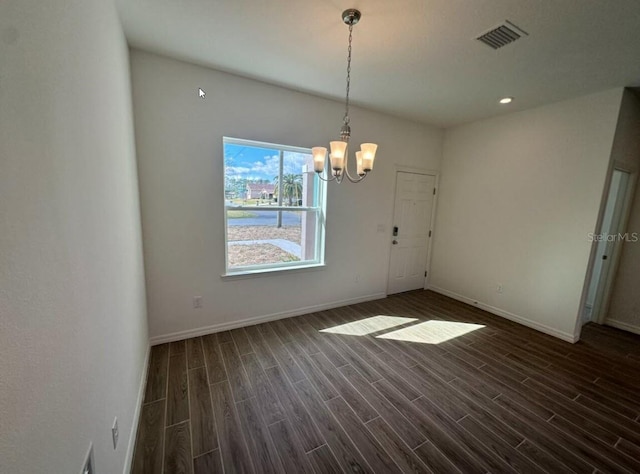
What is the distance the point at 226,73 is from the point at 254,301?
2.54 metres

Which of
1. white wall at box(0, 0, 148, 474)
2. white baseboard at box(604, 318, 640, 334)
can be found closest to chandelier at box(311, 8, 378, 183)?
white wall at box(0, 0, 148, 474)

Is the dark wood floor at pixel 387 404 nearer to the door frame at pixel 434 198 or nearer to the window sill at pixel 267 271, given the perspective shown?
the window sill at pixel 267 271

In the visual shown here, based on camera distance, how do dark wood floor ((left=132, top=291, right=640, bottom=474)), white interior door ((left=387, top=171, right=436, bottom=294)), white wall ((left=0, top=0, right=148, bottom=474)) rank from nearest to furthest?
white wall ((left=0, top=0, right=148, bottom=474)), dark wood floor ((left=132, top=291, right=640, bottom=474)), white interior door ((left=387, top=171, right=436, bottom=294))

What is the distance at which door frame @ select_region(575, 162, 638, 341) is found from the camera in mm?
2836

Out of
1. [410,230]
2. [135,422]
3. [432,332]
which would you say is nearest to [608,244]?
[410,230]

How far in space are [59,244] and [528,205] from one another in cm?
442

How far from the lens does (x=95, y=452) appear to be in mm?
993

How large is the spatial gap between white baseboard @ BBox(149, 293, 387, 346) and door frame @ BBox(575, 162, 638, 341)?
2546 mm

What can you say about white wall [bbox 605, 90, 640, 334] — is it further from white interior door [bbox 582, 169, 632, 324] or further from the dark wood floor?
the dark wood floor

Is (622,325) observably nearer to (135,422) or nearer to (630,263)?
(630,263)

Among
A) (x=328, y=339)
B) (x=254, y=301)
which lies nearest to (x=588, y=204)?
(x=328, y=339)

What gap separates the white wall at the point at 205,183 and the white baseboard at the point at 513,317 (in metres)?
2.19

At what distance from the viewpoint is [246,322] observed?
3086 millimetres

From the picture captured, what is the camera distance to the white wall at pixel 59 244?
0.56 meters
